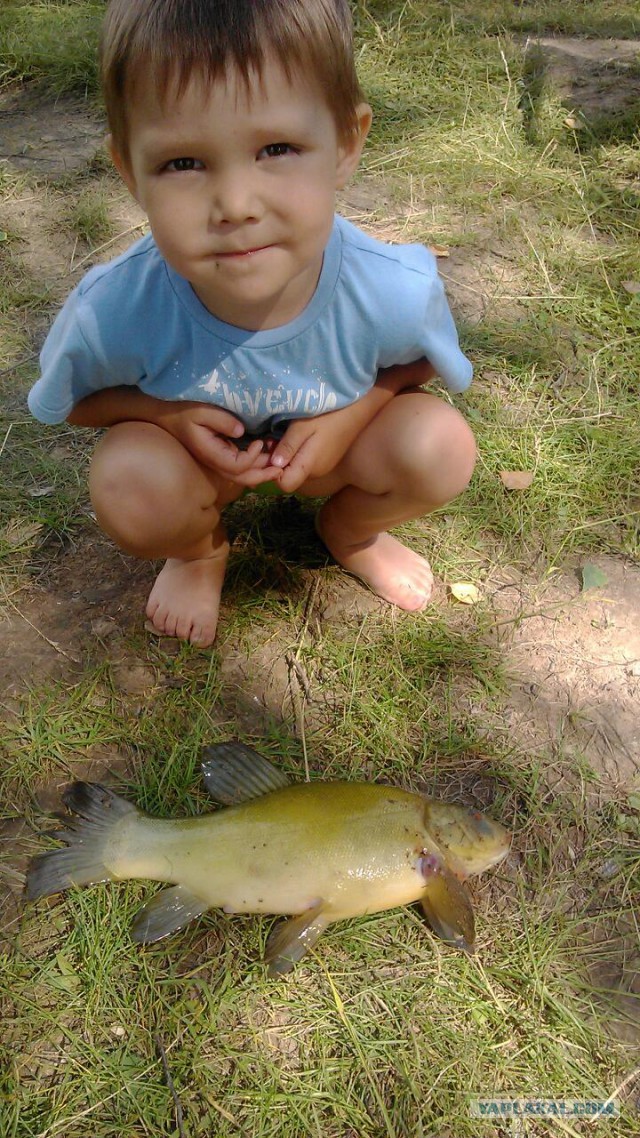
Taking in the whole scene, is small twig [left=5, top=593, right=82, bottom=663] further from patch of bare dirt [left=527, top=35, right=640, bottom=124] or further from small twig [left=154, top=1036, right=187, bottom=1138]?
patch of bare dirt [left=527, top=35, right=640, bottom=124]

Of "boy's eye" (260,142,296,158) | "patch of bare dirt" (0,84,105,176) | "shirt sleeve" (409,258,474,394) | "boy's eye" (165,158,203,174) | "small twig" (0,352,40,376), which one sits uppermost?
"boy's eye" (260,142,296,158)

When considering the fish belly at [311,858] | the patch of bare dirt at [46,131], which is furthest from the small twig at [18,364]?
the fish belly at [311,858]

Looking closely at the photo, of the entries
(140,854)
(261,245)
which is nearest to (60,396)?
(261,245)

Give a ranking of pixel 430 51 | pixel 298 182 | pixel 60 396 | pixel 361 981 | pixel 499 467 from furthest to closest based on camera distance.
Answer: pixel 430 51 → pixel 499 467 → pixel 60 396 → pixel 361 981 → pixel 298 182

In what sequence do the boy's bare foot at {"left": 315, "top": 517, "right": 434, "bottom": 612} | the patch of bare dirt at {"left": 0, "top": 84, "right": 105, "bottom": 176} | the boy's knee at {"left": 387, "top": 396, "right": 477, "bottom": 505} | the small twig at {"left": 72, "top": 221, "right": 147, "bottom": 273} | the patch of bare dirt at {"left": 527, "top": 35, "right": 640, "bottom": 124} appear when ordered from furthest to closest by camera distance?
the patch of bare dirt at {"left": 527, "top": 35, "right": 640, "bottom": 124} < the patch of bare dirt at {"left": 0, "top": 84, "right": 105, "bottom": 176} < the small twig at {"left": 72, "top": 221, "right": 147, "bottom": 273} < the boy's bare foot at {"left": 315, "top": 517, "right": 434, "bottom": 612} < the boy's knee at {"left": 387, "top": 396, "right": 477, "bottom": 505}

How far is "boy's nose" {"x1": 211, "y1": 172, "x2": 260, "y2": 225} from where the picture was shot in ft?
4.59

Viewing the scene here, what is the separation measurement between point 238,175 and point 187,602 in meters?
1.02

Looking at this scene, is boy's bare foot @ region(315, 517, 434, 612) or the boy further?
boy's bare foot @ region(315, 517, 434, 612)

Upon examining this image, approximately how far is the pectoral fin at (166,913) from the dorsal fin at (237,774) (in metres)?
0.20

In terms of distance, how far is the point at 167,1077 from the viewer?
152 centimetres

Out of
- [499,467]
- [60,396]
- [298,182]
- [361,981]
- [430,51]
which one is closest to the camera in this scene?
[298,182]

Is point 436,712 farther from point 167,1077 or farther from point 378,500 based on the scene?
point 167,1077

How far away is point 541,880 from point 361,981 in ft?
1.34

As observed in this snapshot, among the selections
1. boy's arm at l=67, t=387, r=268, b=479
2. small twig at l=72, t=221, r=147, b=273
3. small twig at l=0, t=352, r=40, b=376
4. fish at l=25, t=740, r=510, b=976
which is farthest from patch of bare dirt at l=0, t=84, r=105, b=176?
fish at l=25, t=740, r=510, b=976
